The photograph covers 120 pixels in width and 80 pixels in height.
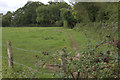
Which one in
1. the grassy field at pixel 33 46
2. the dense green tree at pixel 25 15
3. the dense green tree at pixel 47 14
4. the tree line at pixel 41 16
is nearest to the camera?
the grassy field at pixel 33 46

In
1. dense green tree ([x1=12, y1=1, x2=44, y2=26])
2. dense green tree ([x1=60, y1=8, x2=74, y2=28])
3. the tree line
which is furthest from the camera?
dense green tree ([x1=12, y1=1, x2=44, y2=26])

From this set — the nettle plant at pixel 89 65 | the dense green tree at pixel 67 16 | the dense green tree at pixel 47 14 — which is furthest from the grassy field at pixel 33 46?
the dense green tree at pixel 47 14

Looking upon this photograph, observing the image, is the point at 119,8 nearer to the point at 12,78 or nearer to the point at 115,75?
the point at 115,75

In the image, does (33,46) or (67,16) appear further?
(67,16)

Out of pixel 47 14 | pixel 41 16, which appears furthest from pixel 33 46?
pixel 47 14

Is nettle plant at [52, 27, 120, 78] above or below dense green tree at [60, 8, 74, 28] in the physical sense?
below

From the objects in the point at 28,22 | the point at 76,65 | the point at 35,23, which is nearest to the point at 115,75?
the point at 76,65

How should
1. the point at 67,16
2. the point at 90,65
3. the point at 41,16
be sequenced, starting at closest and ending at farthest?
the point at 90,65 → the point at 67,16 → the point at 41,16

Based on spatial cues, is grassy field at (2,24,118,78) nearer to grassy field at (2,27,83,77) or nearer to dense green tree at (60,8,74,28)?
grassy field at (2,27,83,77)

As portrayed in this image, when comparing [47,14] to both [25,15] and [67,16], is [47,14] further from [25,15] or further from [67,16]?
[67,16]

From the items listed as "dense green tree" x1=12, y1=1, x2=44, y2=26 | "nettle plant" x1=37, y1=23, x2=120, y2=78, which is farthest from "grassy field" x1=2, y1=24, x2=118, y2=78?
"dense green tree" x1=12, y1=1, x2=44, y2=26

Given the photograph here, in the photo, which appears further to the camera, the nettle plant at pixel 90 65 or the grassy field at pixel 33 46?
the grassy field at pixel 33 46

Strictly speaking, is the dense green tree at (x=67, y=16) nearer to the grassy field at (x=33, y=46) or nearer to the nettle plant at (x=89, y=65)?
the grassy field at (x=33, y=46)

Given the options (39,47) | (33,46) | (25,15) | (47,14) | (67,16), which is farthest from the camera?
(47,14)
